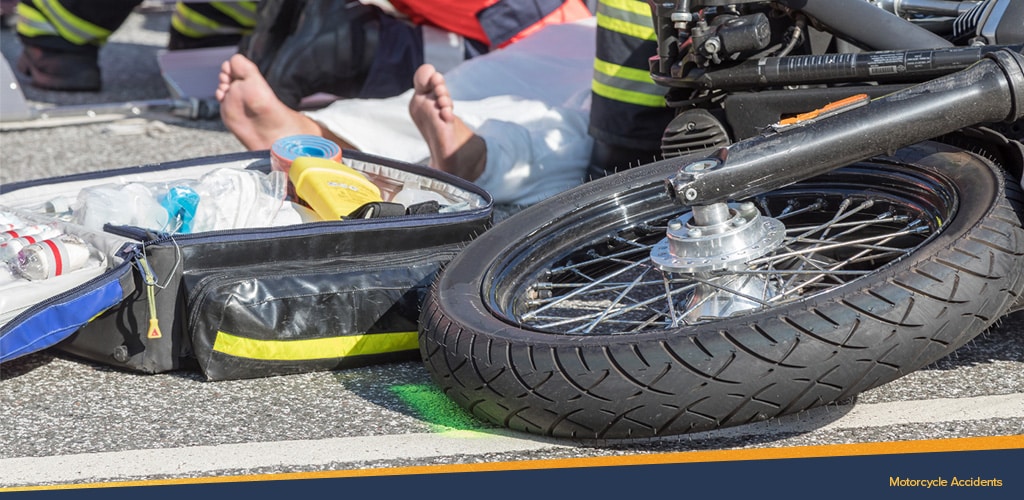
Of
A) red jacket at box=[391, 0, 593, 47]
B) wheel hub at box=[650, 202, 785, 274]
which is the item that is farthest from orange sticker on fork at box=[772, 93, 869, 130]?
red jacket at box=[391, 0, 593, 47]

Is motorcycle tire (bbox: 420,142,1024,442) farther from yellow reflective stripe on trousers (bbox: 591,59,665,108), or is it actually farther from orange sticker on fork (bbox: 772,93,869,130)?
yellow reflective stripe on trousers (bbox: 591,59,665,108)

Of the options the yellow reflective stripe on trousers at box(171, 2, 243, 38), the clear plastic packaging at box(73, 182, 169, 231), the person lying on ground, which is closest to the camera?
the clear plastic packaging at box(73, 182, 169, 231)

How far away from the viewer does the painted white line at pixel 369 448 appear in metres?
2.07

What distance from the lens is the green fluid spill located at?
221cm

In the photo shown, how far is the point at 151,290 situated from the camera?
93.3 inches

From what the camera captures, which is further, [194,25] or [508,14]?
[194,25]

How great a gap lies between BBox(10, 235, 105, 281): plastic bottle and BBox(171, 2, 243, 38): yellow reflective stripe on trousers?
3.21m

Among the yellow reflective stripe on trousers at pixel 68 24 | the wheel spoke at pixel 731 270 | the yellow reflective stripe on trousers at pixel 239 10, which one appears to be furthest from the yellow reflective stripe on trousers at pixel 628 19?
the yellow reflective stripe on trousers at pixel 68 24

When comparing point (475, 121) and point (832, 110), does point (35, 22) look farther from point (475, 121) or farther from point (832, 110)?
point (832, 110)

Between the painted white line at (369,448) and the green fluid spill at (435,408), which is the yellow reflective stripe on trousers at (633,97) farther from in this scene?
the painted white line at (369,448)

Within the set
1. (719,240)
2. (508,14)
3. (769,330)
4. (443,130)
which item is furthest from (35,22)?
(769,330)

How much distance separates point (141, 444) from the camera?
2.20 meters

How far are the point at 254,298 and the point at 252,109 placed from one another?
126cm

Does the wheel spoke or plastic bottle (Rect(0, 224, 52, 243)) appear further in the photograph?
plastic bottle (Rect(0, 224, 52, 243))
